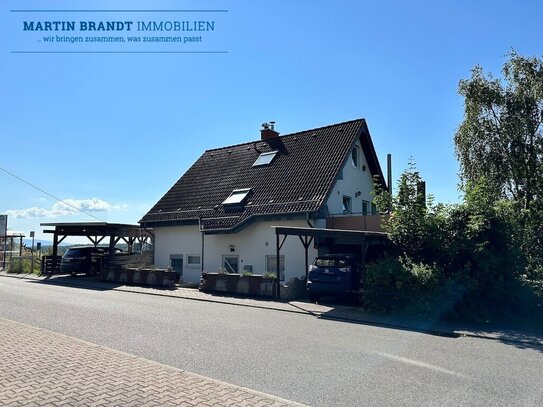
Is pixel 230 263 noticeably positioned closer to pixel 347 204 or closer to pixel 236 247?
pixel 236 247

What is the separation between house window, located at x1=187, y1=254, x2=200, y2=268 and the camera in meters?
20.8

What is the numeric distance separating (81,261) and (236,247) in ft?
33.8

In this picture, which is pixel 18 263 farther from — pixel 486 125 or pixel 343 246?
pixel 486 125

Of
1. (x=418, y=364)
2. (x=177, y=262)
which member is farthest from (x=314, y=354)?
(x=177, y=262)

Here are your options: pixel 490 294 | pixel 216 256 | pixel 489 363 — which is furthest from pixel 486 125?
pixel 489 363

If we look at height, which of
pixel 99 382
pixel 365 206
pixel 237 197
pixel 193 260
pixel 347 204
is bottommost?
pixel 99 382

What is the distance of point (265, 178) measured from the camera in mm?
20969

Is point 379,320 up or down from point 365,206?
down

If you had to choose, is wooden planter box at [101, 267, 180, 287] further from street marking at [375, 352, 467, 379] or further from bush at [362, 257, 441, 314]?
street marking at [375, 352, 467, 379]

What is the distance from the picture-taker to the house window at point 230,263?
19.4 m

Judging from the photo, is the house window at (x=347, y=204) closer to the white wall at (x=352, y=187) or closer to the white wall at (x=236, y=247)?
the white wall at (x=352, y=187)

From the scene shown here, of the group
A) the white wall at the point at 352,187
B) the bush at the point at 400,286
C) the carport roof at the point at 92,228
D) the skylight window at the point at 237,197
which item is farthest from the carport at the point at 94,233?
the bush at the point at 400,286

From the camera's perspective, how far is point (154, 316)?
37.0 feet

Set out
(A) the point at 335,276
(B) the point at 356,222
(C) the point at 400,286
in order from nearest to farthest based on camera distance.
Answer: (C) the point at 400,286
(A) the point at 335,276
(B) the point at 356,222
